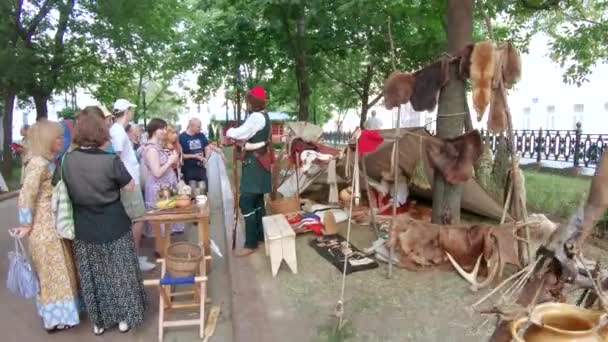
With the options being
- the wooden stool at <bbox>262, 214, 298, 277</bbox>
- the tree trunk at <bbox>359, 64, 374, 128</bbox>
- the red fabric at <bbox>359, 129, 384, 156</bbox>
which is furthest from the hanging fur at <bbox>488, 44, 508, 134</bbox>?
the tree trunk at <bbox>359, 64, 374, 128</bbox>

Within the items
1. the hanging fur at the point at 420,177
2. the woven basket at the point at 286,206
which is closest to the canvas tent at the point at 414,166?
the hanging fur at the point at 420,177

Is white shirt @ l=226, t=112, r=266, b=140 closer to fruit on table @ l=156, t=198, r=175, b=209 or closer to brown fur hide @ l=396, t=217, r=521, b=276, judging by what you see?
fruit on table @ l=156, t=198, r=175, b=209

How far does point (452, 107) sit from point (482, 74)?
0.75 meters

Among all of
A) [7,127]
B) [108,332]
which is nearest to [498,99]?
[108,332]

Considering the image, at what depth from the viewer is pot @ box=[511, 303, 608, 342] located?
1347 mm

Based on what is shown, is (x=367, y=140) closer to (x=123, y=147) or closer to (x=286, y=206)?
(x=286, y=206)

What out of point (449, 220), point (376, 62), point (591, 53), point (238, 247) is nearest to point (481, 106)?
point (449, 220)

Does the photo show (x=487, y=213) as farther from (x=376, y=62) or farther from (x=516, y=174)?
(x=376, y=62)

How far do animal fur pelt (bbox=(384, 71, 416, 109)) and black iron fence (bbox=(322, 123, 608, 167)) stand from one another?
7.48 metres

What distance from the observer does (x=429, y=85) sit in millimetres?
4590

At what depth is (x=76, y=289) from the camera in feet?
12.3

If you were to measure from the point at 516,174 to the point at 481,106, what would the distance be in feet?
2.26

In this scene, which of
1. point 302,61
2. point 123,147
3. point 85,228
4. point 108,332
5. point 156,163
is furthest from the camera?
point 302,61

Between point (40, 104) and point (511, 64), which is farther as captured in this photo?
point (40, 104)
